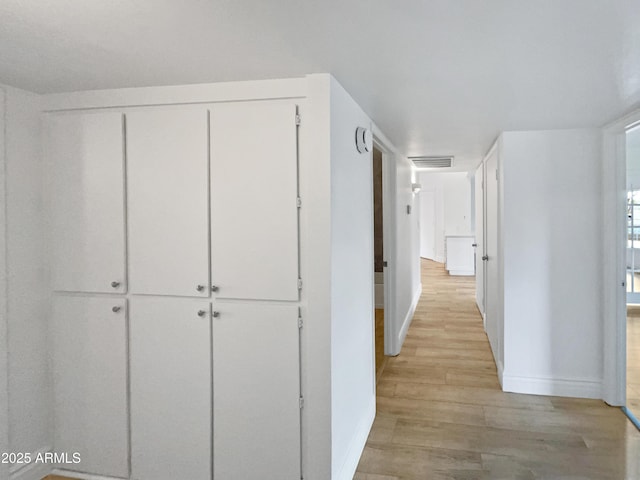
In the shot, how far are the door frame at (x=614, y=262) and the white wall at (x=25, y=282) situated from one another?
13.0 feet

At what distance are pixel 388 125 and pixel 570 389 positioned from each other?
2632 millimetres

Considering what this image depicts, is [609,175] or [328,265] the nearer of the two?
[328,265]

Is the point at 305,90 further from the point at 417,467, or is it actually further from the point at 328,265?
the point at 417,467

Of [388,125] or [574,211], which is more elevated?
[388,125]

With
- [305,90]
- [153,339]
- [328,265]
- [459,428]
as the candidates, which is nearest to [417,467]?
[459,428]

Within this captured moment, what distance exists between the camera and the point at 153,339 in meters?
2.54

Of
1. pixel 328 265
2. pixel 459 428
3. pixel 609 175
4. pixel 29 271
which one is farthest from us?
pixel 609 175

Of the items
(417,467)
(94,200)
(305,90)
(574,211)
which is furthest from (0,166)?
(574,211)

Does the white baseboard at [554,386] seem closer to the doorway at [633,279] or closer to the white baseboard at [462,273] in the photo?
the doorway at [633,279]

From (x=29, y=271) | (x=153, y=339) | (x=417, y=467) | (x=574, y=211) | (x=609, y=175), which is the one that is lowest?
(x=417, y=467)

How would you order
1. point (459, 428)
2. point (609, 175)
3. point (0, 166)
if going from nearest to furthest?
1. point (0, 166)
2. point (459, 428)
3. point (609, 175)

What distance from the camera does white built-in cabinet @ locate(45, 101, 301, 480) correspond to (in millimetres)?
2344

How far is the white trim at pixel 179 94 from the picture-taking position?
229 cm

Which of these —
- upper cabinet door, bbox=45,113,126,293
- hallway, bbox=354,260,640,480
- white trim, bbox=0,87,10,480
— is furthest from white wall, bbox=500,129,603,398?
white trim, bbox=0,87,10,480
